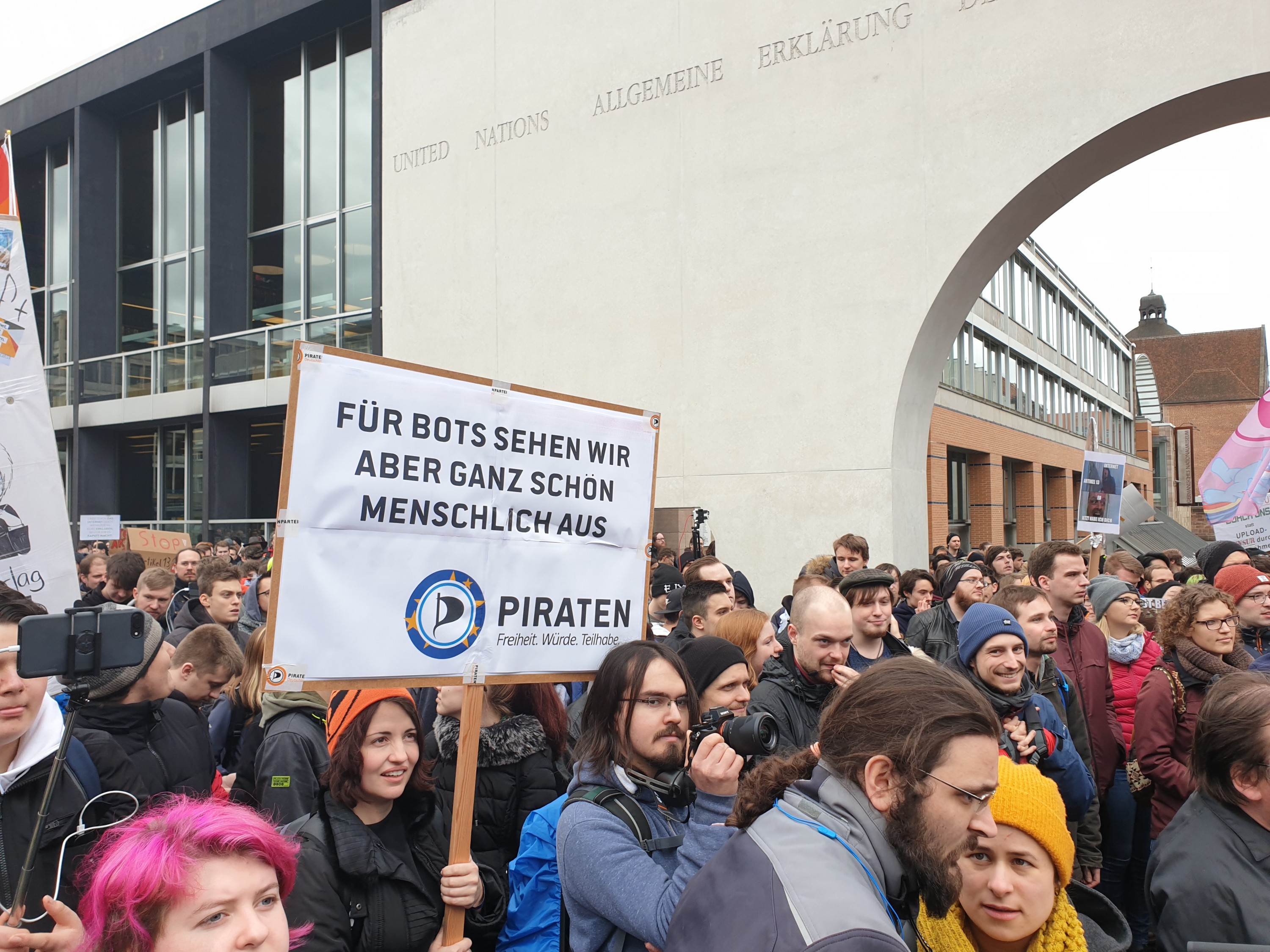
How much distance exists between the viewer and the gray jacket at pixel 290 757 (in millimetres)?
3357

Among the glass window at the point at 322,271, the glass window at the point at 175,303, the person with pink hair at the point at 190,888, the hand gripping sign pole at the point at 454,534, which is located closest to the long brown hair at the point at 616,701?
the hand gripping sign pole at the point at 454,534

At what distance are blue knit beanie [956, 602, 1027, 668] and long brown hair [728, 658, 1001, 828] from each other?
2.27 m

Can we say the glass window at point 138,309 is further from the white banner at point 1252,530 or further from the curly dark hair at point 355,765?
the curly dark hair at point 355,765

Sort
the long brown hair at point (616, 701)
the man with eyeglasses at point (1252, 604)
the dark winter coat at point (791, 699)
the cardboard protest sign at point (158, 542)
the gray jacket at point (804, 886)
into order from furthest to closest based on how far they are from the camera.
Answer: the cardboard protest sign at point (158, 542)
the man with eyeglasses at point (1252, 604)
the dark winter coat at point (791, 699)
the long brown hair at point (616, 701)
the gray jacket at point (804, 886)

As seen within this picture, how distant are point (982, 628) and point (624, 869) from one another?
2.39 meters

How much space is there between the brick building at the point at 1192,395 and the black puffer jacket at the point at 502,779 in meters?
69.8

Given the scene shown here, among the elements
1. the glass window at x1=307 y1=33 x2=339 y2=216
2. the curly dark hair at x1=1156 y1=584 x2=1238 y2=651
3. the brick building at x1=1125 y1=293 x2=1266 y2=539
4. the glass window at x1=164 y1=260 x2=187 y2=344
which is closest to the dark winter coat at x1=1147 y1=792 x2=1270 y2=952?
the curly dark hair at x1=1156 y1=584 x2=1238 y2=651

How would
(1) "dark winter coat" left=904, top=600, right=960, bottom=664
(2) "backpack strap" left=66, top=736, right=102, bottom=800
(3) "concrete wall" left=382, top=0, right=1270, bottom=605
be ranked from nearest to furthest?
(2) "backpack strap" left=66, top=736, right=102, bottom=800, (1) "dark winter coat" left=904, top=600, right=960, bottom=664, (3) "concrete wall" left=382, top=0, right=1270, bottom=605

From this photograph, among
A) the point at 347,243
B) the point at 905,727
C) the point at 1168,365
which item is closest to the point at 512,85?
the point at 347,243

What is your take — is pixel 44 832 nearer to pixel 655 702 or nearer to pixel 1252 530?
pixel 655 702

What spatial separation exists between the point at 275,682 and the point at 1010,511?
1409 inches

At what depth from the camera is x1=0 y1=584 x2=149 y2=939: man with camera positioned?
8.25 feet

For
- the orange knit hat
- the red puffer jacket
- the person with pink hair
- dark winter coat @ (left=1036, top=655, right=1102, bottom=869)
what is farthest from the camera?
the red puffer jacket

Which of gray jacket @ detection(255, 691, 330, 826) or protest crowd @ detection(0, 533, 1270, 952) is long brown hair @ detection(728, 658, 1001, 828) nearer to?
protest crowd @ detection(0, 533, 1270, 952)
